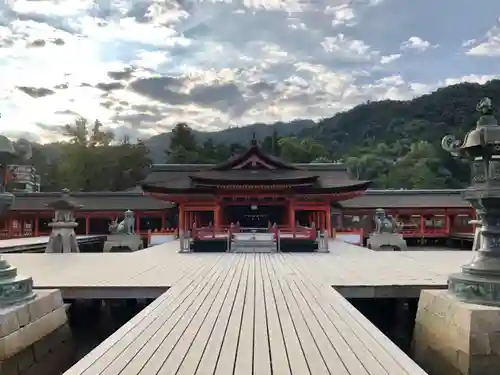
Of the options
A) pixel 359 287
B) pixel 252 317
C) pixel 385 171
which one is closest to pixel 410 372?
pixel 252 317

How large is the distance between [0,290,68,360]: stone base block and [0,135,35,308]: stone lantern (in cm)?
11

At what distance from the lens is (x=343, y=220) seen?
101 feet

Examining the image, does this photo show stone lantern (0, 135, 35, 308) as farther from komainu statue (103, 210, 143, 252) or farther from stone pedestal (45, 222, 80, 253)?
komainu statue (103, 210, 143, 252)

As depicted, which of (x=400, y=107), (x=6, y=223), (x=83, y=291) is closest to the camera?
(x=83, y=291)

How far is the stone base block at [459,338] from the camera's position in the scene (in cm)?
556

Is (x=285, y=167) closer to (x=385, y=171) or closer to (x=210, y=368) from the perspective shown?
(x=210, y=368)

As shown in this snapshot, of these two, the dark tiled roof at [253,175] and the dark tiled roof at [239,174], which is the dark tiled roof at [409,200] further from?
the dark tiled roof at [253,175]

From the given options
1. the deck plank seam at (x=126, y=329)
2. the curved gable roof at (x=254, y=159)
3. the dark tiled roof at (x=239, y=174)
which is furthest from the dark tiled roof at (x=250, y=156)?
the deck plank seam at (x=126, y=329)

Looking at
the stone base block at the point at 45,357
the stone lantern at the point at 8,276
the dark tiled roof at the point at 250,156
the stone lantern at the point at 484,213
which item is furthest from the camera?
the dark tiled roof at the point at 250,156

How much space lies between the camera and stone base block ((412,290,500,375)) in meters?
5.56

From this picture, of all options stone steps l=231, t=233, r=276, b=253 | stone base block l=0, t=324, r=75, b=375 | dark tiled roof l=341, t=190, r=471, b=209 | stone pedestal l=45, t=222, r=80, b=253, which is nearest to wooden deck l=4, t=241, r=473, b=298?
stone base block l=0, t=324, r=75, b=375

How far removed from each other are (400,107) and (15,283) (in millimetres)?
88349

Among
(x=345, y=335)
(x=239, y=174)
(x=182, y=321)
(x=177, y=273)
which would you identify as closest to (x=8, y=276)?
(x=182, y=321)

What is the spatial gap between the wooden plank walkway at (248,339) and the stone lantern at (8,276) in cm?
152
